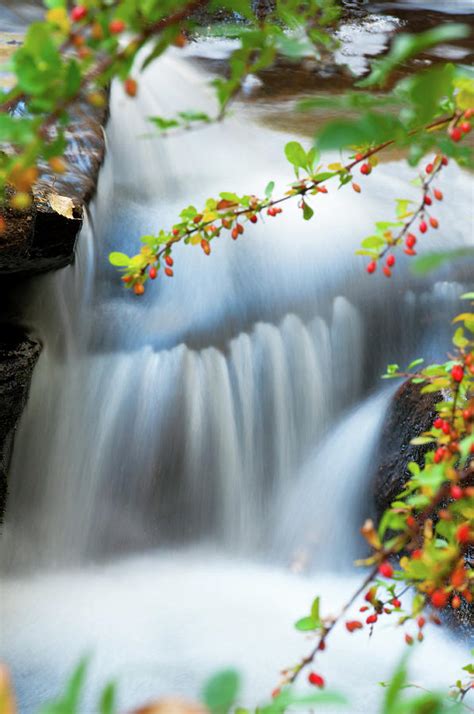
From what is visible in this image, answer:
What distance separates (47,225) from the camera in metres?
2.89

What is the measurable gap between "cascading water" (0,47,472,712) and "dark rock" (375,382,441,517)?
0.31ft

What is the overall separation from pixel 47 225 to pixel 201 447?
1249 millimetres

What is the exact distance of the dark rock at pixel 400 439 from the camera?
3221 mm

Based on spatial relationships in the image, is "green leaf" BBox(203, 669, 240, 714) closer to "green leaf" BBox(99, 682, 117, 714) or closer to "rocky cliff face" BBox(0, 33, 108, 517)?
"green leaf" BBox(99, 682, 117, 714)

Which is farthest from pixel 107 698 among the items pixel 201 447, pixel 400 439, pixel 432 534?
pixel 201 447

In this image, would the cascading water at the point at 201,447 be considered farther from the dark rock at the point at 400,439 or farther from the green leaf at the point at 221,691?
the green leaf at the point at 221,691

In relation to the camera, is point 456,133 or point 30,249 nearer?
point 456,133

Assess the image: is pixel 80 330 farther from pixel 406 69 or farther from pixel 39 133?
pixel 406 69

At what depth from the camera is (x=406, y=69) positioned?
6020 mm

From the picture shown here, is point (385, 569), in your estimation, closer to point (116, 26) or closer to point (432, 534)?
point (432, 534)

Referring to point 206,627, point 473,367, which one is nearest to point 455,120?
point 473,367

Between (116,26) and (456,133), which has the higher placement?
(456,133)

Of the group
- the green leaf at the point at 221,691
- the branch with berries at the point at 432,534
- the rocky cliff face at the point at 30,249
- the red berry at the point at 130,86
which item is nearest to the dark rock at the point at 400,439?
the rocky cliff face at the point at 30,249

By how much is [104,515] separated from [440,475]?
300 cm
